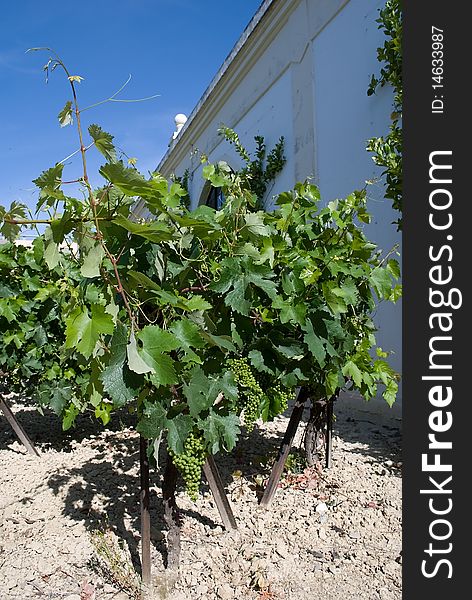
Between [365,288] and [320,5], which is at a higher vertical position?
[320,5]

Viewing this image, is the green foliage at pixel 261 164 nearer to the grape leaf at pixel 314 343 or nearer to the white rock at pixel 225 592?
the grape leaf at pixel 314 343

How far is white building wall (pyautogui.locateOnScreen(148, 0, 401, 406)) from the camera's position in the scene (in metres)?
5.16

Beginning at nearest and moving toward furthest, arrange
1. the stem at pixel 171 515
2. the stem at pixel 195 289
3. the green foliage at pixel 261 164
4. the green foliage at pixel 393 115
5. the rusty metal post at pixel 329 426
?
the stem at pixel 195 289 < the stem at pixel 171 515 < the rusty metal post at pixel 329 426 < the green foliage at pixel 393 115 < the green foliage at pixel 261 164

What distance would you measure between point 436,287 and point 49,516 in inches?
86.3

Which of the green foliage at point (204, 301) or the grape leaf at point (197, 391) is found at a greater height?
the green foliage at point (204, 301)

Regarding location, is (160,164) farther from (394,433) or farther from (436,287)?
(436,287)

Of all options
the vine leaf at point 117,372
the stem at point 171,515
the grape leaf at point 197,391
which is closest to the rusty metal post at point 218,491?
the stem at point 171,515

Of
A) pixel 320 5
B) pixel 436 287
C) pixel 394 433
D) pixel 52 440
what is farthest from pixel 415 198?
pixel 320 5

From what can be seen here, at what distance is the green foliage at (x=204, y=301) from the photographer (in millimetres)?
1479

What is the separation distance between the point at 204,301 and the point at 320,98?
508 cm

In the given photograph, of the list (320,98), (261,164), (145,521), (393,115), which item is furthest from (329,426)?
(261,164)

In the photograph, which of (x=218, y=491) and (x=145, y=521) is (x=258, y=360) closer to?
(x=218, y=491)

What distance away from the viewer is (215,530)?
2.57m

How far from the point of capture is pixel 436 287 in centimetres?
221
